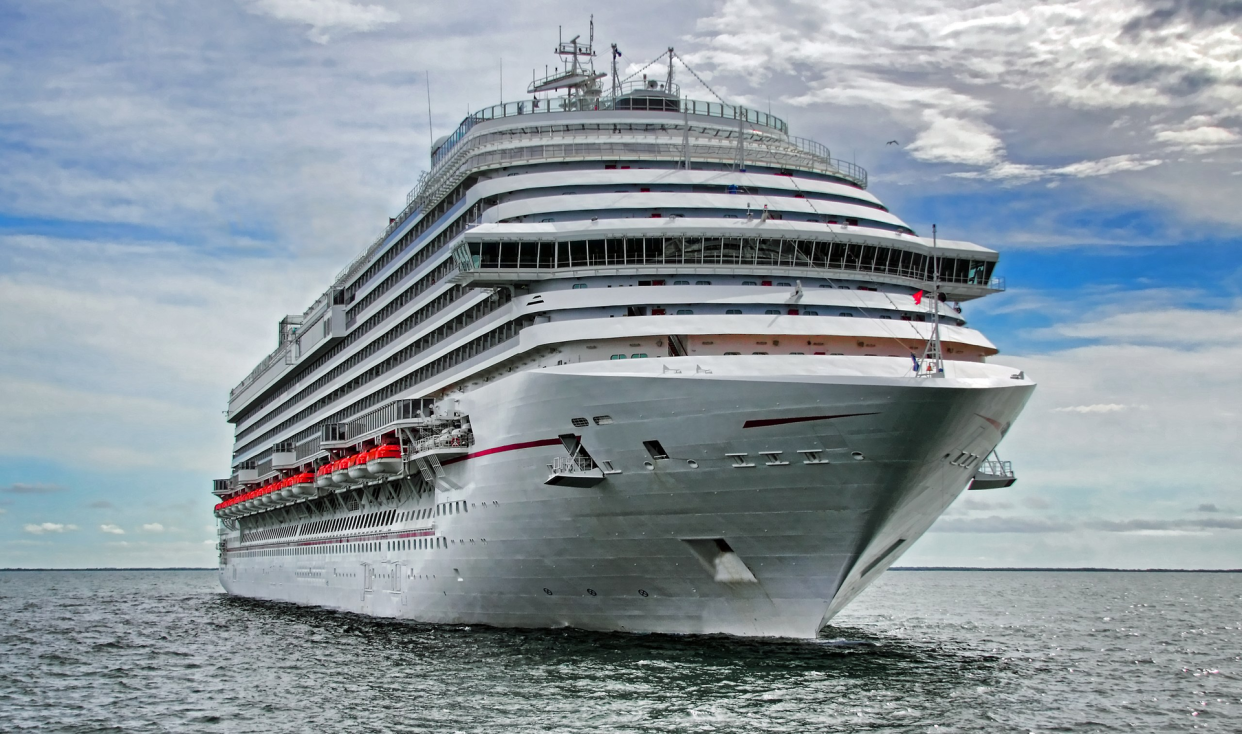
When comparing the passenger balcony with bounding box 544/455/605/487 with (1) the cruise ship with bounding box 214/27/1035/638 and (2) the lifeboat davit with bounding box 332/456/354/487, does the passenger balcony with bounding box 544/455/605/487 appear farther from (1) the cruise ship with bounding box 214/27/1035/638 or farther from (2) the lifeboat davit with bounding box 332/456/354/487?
(2) the lifeboat davit with bounding box 332/456/354/487

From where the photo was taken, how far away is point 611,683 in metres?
23.8

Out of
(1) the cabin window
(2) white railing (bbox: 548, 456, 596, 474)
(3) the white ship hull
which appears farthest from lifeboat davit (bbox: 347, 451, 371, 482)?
(1) the cabin window

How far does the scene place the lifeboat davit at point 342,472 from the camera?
138 feet

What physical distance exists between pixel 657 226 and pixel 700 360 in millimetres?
6150

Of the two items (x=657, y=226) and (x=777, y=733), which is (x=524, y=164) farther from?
(x=777, y=733)

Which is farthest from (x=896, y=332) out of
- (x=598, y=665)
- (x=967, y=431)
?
(x=598, y=665)

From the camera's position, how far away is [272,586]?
61812 mm

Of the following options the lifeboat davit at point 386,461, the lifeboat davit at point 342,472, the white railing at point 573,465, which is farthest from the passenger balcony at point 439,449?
the lifeboat davit at point 342,472

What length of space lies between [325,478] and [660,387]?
23.2 metres

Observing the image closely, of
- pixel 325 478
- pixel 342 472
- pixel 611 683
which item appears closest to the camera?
pixel 611 683

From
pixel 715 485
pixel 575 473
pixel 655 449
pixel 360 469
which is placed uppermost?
Answer: pixel 360 469

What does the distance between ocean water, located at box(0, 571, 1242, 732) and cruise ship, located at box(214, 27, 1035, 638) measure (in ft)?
5.85

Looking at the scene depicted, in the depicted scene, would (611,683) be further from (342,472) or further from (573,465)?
(342,472)

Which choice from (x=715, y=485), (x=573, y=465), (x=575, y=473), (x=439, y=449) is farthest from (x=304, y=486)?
(x=715, y=485)
